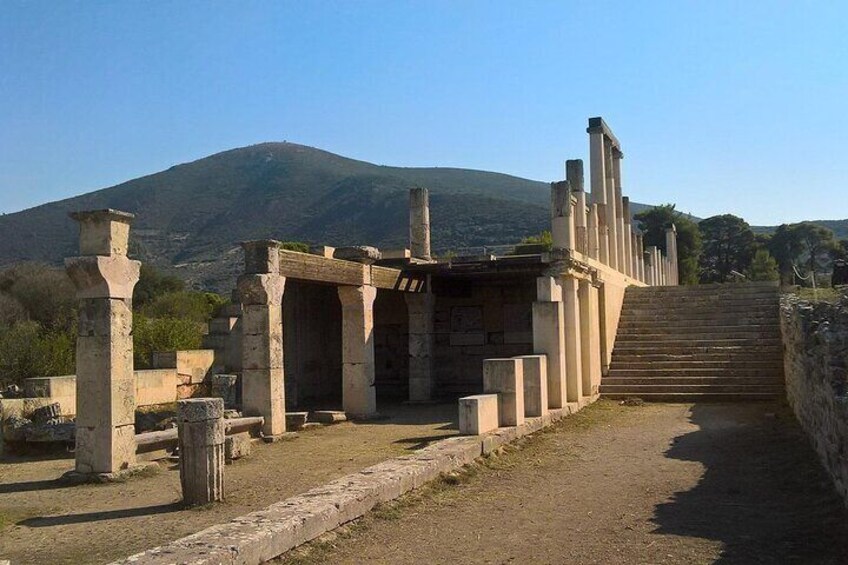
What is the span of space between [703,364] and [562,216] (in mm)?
5112

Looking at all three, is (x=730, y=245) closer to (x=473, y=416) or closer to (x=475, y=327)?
(x=475, y=327)

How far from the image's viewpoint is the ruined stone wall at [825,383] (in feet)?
24.1

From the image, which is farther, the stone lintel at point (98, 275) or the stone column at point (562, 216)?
the stone column at point (562, 216)

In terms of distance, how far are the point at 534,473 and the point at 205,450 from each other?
395 cm

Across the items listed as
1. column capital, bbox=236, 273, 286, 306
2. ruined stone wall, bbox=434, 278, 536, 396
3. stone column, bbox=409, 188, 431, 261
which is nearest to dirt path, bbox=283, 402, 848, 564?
column capital, bbox=236, 273, 286, 306

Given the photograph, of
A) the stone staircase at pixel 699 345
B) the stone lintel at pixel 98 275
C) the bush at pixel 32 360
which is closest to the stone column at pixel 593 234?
the stone staircase at pixel 699 345

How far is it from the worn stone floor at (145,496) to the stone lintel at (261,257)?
2.75m

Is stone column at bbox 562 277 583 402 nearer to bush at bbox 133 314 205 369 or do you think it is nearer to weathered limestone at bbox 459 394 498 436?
weathered limestone at bbox 459 394 498 436

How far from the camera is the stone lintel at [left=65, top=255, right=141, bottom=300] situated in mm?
10094

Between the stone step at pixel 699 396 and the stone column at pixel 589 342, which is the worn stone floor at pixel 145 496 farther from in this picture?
the stone step at pixel 699 396

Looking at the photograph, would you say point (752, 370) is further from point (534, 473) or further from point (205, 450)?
point (205, 450)

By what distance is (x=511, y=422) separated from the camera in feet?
41.3

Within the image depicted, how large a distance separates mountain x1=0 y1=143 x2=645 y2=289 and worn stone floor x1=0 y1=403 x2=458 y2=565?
47307 millimetres

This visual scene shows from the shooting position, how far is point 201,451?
8492mm
